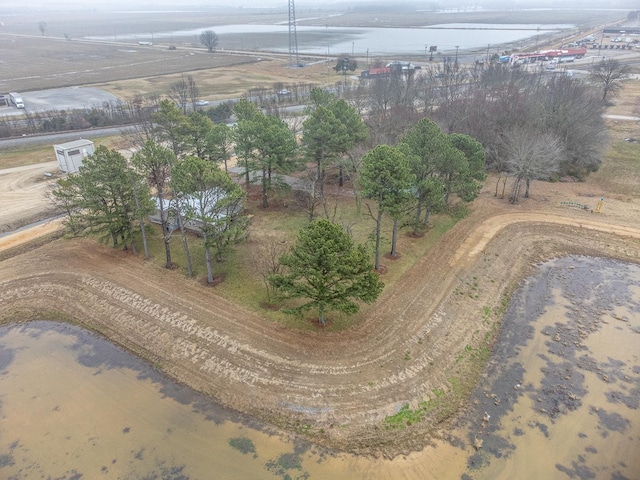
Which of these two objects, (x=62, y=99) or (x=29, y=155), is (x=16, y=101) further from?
(x=29, y=155)

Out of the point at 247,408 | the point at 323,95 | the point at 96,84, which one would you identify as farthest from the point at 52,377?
the point at 96,84

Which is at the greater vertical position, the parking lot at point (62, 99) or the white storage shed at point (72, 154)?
the parking lot at point (62, 99)

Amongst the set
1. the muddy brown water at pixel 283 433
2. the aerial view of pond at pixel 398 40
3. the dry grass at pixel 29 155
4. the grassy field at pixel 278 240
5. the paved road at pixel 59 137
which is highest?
the aerial view of pond at pixel 398 40

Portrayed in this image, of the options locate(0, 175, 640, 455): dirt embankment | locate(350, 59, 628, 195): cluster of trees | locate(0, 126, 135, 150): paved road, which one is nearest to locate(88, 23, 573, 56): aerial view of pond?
locate(350, 59, 628, 195): cluster of trees

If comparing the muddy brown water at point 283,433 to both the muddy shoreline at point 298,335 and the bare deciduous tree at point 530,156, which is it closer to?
the muddy shoreline at point 298,335

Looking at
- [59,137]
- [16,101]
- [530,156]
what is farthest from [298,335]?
[16,101]

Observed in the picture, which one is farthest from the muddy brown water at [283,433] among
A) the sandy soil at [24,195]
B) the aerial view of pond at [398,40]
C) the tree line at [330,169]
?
the aerial view of pond at [398,40]

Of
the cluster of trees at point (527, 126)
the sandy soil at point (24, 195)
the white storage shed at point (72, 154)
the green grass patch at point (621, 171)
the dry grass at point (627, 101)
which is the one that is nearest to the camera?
the sandy soil at point (24, 195)
